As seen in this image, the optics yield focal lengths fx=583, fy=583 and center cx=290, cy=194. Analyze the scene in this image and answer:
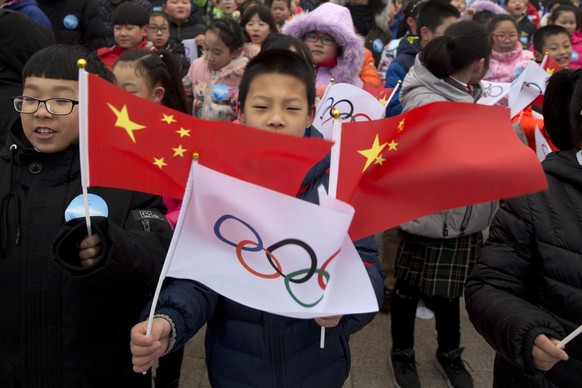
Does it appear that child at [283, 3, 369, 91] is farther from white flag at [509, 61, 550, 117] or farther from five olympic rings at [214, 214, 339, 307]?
five olympic rings at [214, 214, 339, 307]

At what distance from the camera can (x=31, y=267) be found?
1.82 m

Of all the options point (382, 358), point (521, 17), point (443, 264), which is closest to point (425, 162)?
point (443, 264)

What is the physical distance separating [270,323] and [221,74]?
3.07m

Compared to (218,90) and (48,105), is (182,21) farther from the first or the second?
(48,105)

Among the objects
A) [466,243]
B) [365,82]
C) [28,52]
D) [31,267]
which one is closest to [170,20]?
[365,82]

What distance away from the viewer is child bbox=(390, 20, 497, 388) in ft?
10.1

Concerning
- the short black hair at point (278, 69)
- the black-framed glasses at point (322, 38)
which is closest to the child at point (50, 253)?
the short black hair at point (278, 69)

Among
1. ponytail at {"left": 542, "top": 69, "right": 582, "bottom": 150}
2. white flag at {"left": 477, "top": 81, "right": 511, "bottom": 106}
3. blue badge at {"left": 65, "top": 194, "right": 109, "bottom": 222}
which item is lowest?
white flag at {"left": 477, "top": 81, "right": 511, "bottom": 106}

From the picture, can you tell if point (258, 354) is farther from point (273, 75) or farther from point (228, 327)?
point (273, 75)

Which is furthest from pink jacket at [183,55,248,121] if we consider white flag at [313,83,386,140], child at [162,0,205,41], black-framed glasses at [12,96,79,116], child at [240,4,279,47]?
black-framed glasses at [12,96,79,116]

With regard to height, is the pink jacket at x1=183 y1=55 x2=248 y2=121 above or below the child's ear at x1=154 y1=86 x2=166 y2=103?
below

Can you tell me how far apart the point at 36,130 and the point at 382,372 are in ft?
7.80

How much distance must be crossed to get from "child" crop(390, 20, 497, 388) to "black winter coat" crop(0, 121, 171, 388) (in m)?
1.70

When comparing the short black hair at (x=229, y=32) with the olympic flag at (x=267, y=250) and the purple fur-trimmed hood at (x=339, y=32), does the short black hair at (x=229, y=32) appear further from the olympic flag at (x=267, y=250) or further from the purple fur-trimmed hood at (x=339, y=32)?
the olympic flag at (x=267, y=250)
